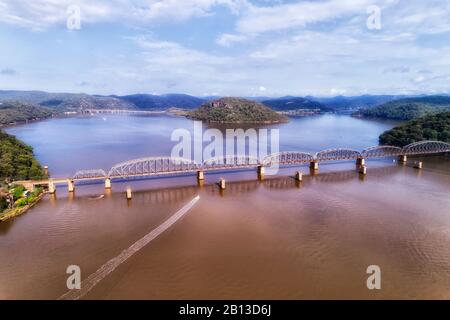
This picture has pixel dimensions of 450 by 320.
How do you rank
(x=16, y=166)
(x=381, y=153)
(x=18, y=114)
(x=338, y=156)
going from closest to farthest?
(x=16, y=166)
(x=338, y=156)
(x=381, y=153)
(x=18, y=114)

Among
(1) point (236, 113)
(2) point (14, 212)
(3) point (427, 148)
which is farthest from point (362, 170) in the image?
(1) point (236, 113)

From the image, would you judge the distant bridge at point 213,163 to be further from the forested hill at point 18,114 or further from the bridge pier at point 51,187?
the forested hill at point 18,114

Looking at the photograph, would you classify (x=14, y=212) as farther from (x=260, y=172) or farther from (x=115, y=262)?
(x=260, y=172)

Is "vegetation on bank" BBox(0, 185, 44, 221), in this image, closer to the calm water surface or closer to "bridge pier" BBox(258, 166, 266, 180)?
the calm water surface

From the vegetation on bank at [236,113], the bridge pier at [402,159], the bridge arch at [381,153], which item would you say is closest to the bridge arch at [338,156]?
the bridge arch at [381,153]

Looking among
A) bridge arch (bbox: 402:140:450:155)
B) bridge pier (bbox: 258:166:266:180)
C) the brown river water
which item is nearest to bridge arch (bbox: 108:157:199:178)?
the brown river water

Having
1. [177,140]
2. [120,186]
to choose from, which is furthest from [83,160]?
[177,140]

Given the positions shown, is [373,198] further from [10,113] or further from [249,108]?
[10,113]
